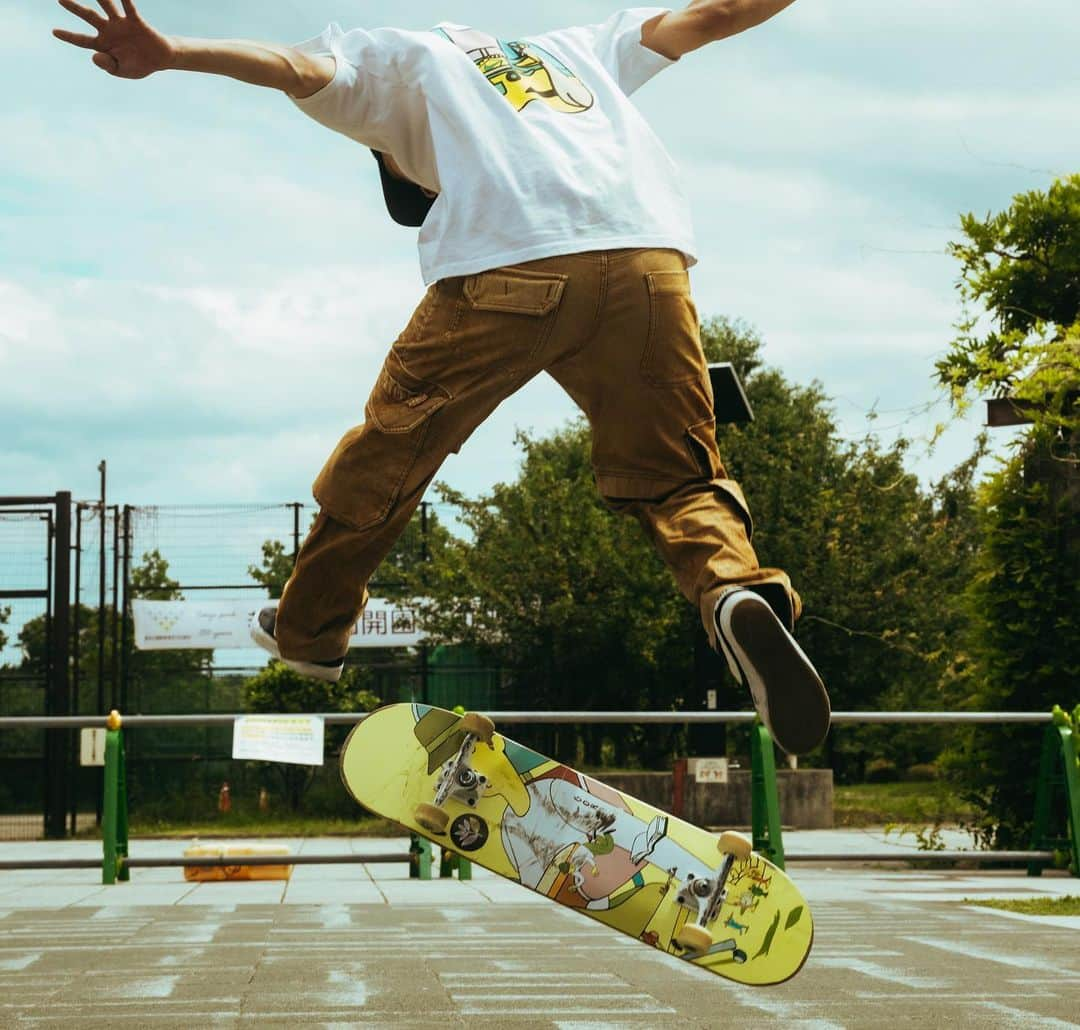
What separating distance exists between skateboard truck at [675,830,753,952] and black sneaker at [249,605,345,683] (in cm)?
81

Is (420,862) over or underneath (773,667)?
underneath

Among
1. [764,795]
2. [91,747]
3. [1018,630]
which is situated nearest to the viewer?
[764,795]

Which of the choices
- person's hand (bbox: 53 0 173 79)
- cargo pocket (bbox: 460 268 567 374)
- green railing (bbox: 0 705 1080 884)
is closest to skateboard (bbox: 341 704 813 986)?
cargo pocket (bbox: 460 268 567 374)

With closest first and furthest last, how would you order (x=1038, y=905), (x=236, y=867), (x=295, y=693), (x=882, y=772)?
(x=1038, y=905)
(x=236, y=867)
(x=295, y=693)
(x=882, y=772)

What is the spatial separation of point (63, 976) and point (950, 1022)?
8.43ft

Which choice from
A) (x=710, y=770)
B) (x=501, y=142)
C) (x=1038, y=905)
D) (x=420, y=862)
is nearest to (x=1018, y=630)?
(x=710, y=770)

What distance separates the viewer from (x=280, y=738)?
26.8 feet

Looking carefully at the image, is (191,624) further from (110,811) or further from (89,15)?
(89,15)

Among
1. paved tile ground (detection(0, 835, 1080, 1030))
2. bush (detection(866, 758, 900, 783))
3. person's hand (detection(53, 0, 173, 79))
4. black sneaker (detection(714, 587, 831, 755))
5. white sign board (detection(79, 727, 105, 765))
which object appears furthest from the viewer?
bush (detection(866, 758, 900, 783))

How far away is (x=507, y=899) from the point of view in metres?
6.80

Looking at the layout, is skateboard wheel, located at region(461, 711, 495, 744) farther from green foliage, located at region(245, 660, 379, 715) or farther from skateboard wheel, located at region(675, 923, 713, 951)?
green foliage, located at region(245, 660, 379, 715)

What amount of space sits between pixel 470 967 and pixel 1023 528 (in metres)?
6.68

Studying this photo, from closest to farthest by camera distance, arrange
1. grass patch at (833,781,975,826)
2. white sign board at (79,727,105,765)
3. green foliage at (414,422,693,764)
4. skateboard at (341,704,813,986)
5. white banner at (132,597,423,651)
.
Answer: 1. skateboard at (341,704,813,986)
2. grass patch at (833,781,975,826)
3. white sign board at (79,727,105,765)
4. white banner at (132,597,423,651)
5. green foliage at (414,422,693,764)

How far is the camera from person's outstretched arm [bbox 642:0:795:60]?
2.59 m
